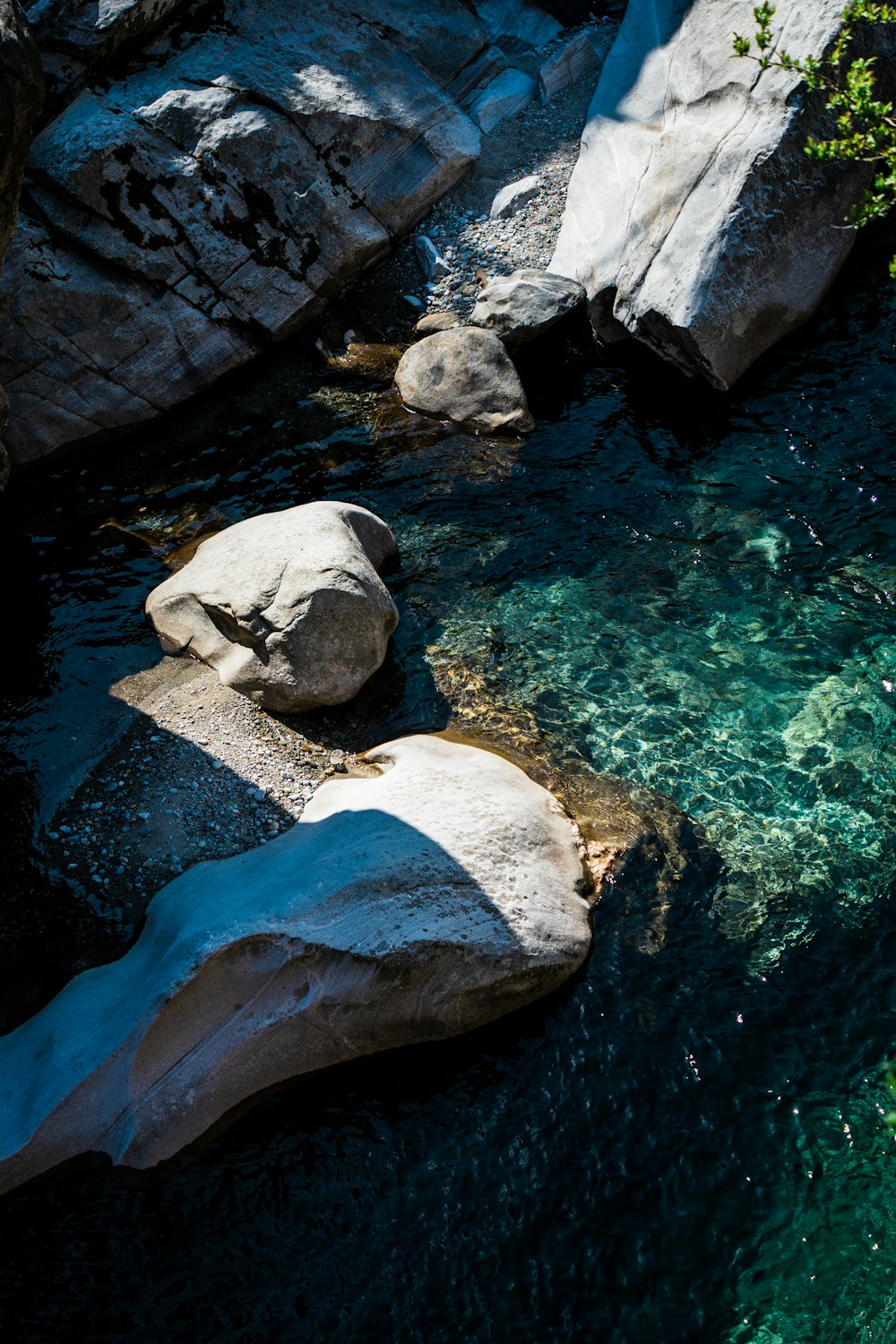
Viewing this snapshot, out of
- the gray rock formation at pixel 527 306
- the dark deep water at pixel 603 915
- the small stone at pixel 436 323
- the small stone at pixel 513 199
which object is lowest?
the dark deep water at pixel 603 915

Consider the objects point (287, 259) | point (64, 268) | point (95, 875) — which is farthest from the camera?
point (287, 259)

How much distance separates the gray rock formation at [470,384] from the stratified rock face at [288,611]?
11.6 ft

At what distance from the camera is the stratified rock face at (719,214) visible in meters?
13.2

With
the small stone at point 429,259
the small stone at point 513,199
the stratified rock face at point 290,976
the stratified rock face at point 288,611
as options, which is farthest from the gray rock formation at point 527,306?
the stratified rock face at point 290,976

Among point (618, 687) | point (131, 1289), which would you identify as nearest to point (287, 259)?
point (618, 687)

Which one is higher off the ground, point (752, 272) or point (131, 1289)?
point (752, 272)

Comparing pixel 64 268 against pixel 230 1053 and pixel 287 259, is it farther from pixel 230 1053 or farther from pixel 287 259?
pixel 230 1053

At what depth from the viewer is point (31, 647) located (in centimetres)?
1164

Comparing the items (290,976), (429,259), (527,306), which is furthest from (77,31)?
(290,976)

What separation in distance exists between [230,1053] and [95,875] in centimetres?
234

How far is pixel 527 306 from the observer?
14.7 m

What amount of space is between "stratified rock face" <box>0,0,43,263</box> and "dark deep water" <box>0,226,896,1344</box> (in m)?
4.39

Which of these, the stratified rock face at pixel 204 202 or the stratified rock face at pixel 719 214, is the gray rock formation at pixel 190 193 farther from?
the stratified rock face at pixel 719 214

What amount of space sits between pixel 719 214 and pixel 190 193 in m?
7.58
